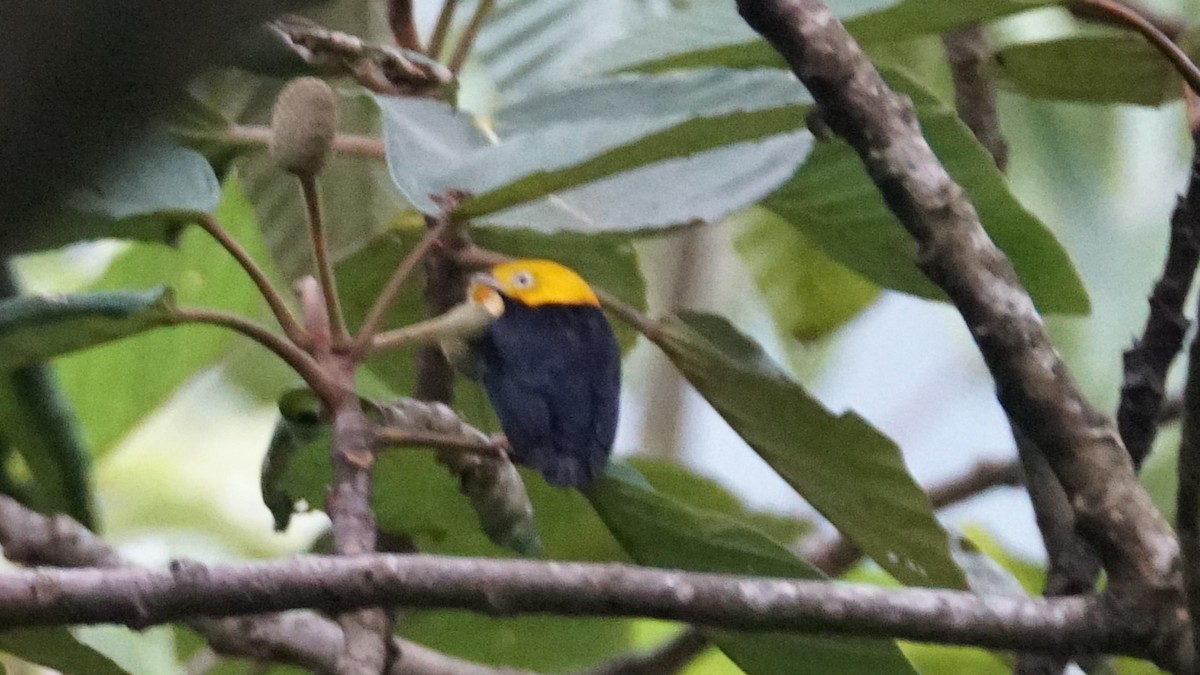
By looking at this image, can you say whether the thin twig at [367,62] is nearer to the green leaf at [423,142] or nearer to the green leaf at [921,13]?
the green leaf at [423,142]

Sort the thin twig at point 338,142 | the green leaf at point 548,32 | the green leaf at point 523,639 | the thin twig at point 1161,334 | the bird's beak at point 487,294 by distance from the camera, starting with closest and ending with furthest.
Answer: the thin twig at point 1161,334, the bird's beak at point 487,294, the thin twig at point 338,142, the green leaf at point 523,639, the green leaf at point 548,32

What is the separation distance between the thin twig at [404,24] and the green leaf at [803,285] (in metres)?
0.35

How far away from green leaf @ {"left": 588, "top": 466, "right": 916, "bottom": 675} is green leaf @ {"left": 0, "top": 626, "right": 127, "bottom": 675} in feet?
0.78

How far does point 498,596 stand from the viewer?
0.35 meters

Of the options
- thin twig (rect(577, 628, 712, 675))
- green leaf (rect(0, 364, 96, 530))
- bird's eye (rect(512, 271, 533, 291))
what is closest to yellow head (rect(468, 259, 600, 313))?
bird's eye (rect(512, 271, 533, 291))

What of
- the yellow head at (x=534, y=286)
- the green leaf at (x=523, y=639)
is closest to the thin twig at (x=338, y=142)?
the yellow head at (x=534, y=286)

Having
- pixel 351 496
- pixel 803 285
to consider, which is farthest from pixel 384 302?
pixel 803 285

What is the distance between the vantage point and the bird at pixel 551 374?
21.0 inches

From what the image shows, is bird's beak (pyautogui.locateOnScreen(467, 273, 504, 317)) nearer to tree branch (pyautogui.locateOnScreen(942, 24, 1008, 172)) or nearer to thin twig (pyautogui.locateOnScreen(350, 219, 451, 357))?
thin twig (pyautogui.locateOnScreen(350, 219, 451, 357))

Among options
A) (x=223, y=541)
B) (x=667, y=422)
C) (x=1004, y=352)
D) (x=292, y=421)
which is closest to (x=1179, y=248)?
(x=1004, y=352)

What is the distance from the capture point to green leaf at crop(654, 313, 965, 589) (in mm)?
584

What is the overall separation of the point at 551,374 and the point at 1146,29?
269 millimetres

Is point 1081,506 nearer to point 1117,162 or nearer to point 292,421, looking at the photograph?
point 292,421

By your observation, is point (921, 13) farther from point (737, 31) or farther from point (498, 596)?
point (498, 596)
